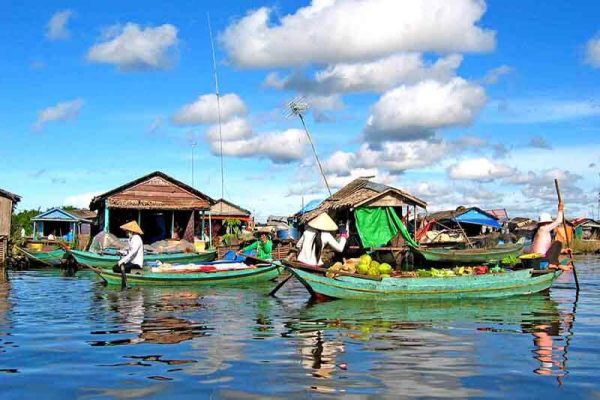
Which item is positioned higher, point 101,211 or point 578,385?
point 101,211

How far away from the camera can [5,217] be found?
2448cm

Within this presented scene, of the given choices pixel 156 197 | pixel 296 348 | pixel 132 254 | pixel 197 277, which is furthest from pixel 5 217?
pixel 296 348

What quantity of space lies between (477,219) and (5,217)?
80.3ft

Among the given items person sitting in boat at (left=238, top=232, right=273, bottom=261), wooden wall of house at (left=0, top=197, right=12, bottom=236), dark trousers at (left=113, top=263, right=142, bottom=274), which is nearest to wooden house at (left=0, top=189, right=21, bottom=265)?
wooden wall of house at (left=0, top=197, right=12, bottom=236)

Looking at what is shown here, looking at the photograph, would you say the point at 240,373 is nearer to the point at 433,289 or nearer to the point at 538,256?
the point at 433,289

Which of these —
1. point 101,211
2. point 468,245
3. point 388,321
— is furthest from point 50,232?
point 388,321

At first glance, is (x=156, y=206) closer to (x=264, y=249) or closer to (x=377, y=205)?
(x=264, y=249)

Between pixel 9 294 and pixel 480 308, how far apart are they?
9703 mm

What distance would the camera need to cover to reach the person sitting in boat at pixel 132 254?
1407 centimetres

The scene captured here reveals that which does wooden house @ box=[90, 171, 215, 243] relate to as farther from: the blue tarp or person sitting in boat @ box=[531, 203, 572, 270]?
the blue tarp

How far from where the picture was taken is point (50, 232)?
39906mm

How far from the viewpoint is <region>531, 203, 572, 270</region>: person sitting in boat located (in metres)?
12.6

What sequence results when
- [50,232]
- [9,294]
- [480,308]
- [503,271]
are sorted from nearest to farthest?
1. [480,308]
2. [503,271]
3. [9,294]
4. [50,232]

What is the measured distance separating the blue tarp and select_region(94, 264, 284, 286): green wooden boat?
21.8 metres
